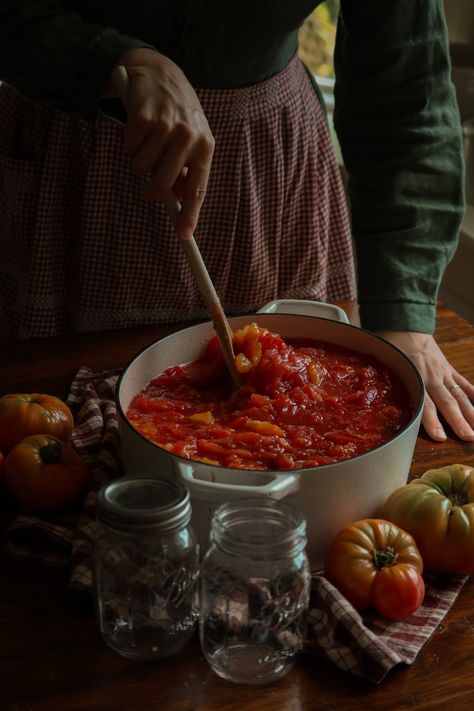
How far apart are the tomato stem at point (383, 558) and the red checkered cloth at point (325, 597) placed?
0.06 metres

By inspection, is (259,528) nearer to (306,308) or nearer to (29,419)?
(29,419)

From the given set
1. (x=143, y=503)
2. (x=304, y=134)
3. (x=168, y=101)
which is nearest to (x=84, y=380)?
(x=168, y=101)

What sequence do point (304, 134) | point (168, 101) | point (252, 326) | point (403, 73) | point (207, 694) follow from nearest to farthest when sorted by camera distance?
point (207, 694), point (168, 101), point (252, 326), point (403, 73), point (304, 134)

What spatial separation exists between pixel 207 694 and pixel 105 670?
0.11 metres

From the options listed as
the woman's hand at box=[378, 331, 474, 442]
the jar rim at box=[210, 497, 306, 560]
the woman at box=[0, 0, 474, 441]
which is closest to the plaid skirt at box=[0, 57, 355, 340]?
the woman at box=[0, 0, 474, 441]

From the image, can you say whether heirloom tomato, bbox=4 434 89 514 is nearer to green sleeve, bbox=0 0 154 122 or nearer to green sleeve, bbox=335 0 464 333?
green sleeve, bbox=0 0 154 122

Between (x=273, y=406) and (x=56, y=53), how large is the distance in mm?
645

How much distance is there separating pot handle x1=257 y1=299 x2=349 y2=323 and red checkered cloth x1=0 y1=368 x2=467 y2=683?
369mm

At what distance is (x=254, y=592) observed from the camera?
925 millimetres

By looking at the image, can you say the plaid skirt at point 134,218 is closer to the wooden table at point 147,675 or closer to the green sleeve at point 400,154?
the green sleeve at point 400,154

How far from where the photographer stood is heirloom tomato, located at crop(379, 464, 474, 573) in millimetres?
1078

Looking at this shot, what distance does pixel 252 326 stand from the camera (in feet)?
4.46

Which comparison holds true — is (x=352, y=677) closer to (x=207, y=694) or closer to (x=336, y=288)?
(x=207, y=694)

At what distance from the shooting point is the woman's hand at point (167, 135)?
121cm
